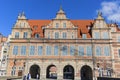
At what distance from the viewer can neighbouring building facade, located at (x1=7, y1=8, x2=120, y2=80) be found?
38.3 metres

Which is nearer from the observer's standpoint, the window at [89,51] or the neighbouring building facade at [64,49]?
the neighbouring building facade at [64,49]

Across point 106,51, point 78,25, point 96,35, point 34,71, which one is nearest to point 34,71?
point 34,71

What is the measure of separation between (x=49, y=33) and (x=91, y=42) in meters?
9.00

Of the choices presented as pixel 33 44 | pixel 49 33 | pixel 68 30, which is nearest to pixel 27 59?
pixel 33 44

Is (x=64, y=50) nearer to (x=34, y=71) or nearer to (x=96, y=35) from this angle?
(x=96, y=35)

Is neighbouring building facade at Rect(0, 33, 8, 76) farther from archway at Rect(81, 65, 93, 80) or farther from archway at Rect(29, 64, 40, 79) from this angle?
archway at Rect(81, 65, 93, 80)

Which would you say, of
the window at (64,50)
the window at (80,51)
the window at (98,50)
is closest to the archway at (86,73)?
the window at (80,51)

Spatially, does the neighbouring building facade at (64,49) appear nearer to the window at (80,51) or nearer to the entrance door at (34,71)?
the window at (80,51)

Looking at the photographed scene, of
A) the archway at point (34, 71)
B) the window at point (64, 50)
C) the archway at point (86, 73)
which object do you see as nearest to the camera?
the window at point (64, 50)

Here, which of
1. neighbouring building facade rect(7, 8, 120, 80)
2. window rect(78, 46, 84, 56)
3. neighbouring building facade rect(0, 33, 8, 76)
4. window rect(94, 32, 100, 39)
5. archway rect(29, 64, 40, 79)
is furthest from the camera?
neighbouring building facade rect(0, 33, 8, 76)

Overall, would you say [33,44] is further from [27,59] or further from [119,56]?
[119,56]

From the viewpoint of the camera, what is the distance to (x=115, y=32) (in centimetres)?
4034

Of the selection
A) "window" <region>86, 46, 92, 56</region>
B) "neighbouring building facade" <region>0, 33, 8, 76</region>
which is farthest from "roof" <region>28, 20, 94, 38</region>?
"neighbouring building facade" <region>0, 33, 8, 76</region>

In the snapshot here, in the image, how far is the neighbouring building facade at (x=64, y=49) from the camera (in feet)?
126
